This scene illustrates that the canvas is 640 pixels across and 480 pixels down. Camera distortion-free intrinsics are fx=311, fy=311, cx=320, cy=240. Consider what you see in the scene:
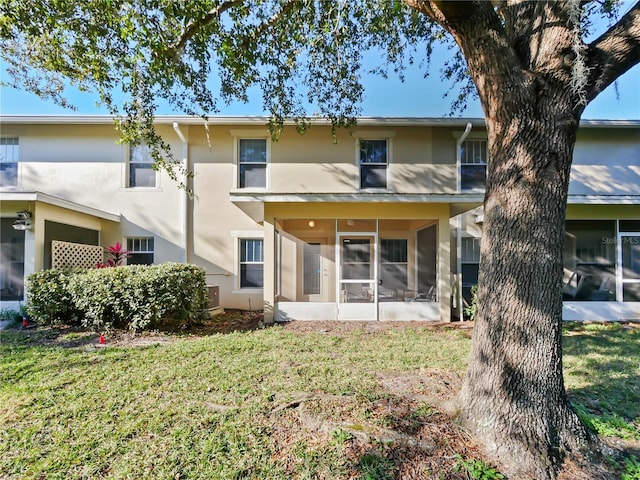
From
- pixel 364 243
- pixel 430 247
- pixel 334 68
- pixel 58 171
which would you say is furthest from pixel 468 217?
pixel 58 171

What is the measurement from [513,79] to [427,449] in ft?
11.5

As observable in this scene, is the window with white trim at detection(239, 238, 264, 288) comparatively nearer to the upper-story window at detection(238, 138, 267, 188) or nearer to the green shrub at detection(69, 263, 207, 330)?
the upper-story window at detection(238, 138, 267, 188)

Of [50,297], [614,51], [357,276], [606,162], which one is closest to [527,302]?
[614,51]

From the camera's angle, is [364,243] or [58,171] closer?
[364,243]

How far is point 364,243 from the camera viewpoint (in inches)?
349

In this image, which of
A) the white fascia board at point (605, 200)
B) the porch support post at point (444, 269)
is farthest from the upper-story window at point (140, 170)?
the white fascia board at point (605, 200)

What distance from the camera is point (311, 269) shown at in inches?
353

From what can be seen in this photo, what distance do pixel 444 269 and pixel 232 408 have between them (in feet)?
22.9

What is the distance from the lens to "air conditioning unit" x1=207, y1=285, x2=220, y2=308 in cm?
919

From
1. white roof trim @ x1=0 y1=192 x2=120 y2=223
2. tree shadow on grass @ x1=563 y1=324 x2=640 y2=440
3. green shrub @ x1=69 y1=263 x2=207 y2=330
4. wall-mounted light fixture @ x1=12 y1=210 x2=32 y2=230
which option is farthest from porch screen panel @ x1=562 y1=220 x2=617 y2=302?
wall-mounted light fixture @ x1=12 y1=210 x2=32 y2=230

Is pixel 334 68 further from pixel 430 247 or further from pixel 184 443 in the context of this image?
pixel 184 443

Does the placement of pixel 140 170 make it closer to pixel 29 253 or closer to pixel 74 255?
pixel 74 255

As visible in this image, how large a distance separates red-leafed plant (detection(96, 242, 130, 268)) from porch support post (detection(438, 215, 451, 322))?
9239mm

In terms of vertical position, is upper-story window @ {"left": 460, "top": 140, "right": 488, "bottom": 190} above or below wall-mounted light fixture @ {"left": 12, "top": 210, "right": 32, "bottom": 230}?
above
